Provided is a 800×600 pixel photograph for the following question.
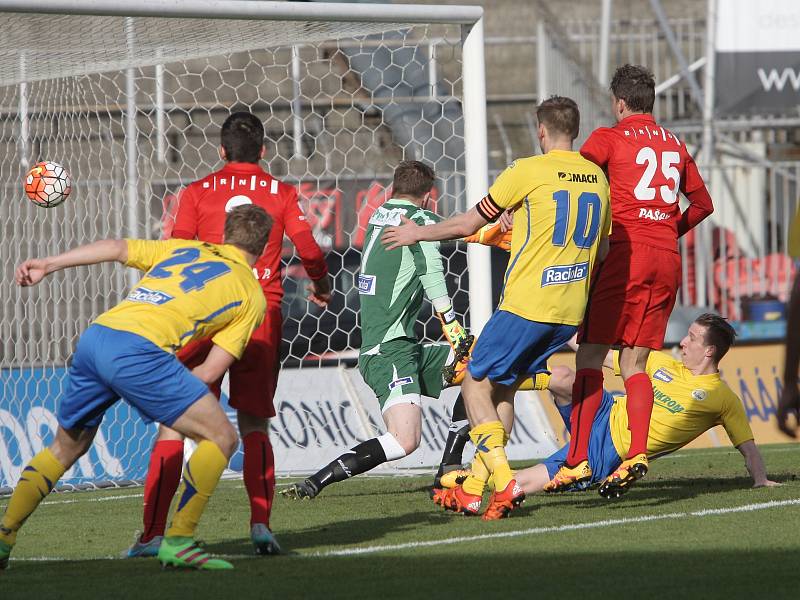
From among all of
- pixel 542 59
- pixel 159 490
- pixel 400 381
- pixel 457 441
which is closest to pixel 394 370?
pixel 400 381

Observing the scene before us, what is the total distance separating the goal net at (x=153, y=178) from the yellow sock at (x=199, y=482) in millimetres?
4449

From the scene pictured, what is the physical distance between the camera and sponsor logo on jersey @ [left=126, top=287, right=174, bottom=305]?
210 inches

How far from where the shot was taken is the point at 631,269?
23.6 feet

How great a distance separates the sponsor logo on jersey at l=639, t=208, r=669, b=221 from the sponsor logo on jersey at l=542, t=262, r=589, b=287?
0.72m

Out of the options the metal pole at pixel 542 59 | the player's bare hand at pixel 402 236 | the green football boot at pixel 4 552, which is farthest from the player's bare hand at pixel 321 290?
the metal pole at pixel 542 59

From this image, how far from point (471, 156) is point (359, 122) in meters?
6.48

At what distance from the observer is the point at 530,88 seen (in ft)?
63.7

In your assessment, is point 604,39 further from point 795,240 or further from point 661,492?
point 795,240

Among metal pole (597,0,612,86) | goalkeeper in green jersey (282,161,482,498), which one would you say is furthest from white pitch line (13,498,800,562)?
metal pole (597,0,612,86)

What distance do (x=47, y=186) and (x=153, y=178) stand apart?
400cm

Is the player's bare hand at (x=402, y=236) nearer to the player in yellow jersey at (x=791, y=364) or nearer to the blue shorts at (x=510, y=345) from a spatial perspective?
the blue shorts at (x=510, y=345)

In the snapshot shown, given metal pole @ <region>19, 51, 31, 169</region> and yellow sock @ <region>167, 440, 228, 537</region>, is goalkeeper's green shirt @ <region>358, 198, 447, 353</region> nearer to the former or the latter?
yellow sock @ <region>167, 440, 228, 537</region>

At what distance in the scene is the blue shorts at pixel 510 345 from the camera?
670 centimetres

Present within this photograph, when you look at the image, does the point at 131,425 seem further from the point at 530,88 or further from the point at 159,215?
the point at 530,88
